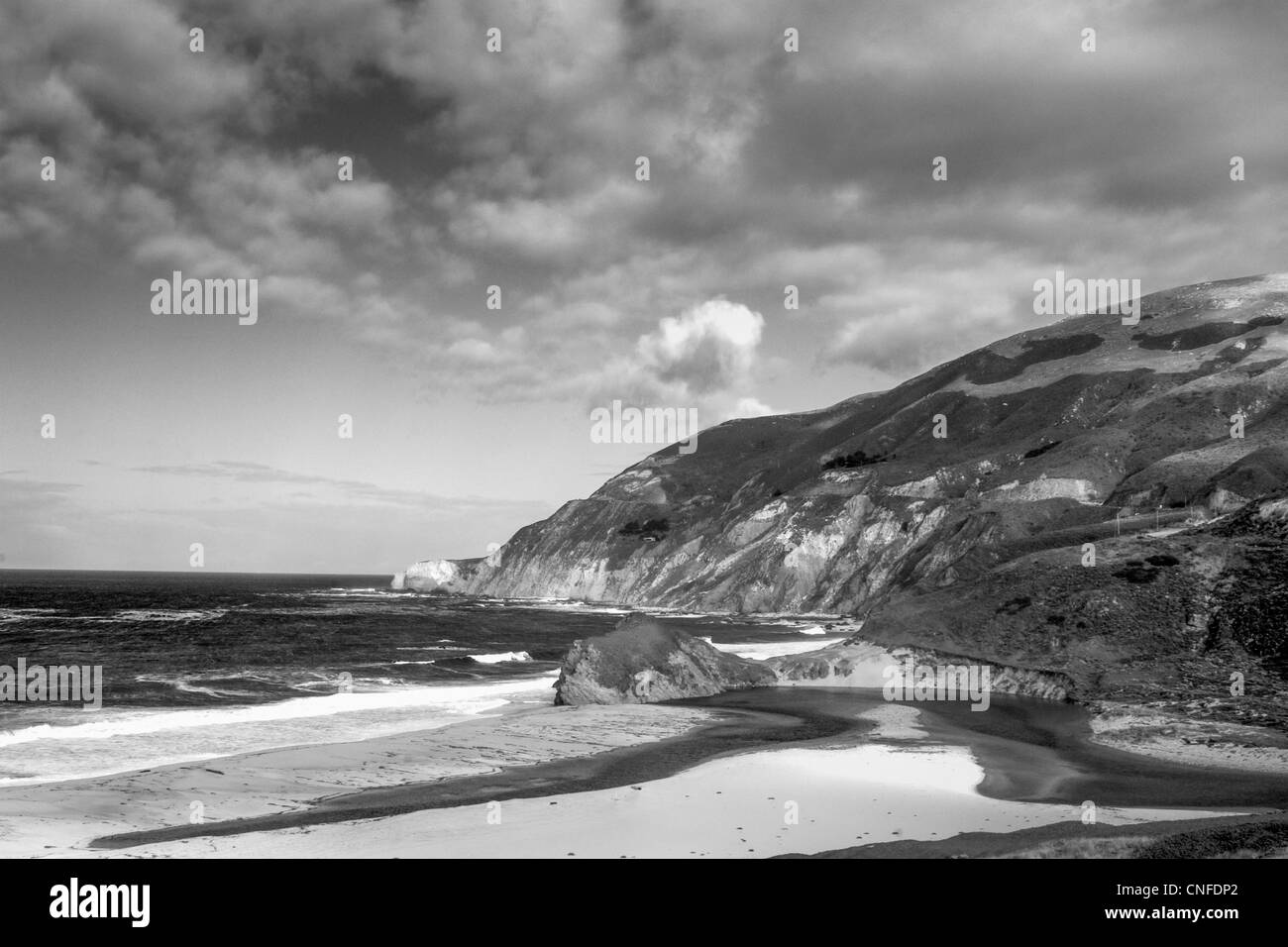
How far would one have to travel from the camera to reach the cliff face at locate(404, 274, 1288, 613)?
279ft

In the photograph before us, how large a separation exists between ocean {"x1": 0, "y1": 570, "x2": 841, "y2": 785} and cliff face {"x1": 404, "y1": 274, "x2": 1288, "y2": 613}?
19234mm

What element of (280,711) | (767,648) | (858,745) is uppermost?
(858,745)

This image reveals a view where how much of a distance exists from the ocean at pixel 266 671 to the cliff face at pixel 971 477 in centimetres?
1923

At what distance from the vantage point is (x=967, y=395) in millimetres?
160750

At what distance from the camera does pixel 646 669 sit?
137ft

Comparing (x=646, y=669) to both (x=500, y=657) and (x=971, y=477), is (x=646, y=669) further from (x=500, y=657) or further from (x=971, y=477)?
(x=971, y=477)

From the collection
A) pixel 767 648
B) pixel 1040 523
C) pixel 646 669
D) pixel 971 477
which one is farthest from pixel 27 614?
pixel 971 477

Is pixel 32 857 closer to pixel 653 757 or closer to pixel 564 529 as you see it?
pixel 653 757

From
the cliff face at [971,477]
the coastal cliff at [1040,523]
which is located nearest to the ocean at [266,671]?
the coastal cliff at [1040,523]

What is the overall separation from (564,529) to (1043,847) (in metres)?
181

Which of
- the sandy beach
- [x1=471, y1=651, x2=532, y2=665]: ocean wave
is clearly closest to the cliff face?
the sandy beach

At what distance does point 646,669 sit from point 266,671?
89.7ft
